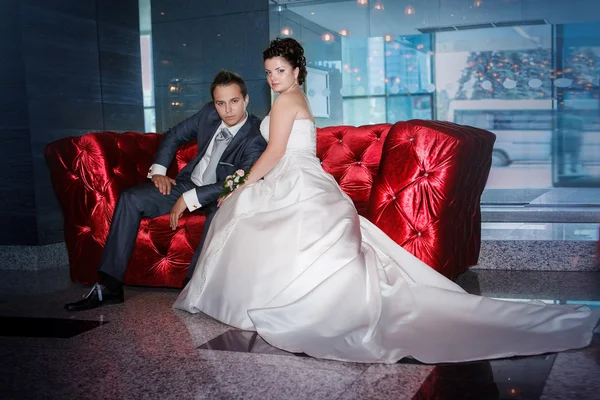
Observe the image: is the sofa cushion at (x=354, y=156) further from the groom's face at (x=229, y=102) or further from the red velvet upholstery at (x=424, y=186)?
the groom's face at (x=229, y=102)

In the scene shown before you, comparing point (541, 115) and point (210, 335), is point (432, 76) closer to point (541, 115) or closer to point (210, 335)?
point (541, 115)

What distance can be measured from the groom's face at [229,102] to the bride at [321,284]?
33 cm

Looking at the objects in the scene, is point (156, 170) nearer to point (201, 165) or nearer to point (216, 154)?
point (201, 165)

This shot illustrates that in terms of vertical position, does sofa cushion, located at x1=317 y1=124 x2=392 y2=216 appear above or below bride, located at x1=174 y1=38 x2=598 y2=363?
above

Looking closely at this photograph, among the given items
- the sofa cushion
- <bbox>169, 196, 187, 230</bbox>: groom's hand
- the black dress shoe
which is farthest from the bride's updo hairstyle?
the black dress shoe

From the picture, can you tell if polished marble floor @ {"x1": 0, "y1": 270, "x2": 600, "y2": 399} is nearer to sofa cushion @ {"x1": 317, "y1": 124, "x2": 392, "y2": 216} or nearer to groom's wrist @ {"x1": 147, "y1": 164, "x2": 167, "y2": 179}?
groom's wrist @ {"x1": 147, "y1": 164, "x2": 167, "y2": 179}

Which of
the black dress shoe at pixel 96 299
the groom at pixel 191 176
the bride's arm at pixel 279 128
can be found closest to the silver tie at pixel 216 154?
the groom at pixel 191 176

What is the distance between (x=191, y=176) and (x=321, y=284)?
1.45 m

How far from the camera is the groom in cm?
306

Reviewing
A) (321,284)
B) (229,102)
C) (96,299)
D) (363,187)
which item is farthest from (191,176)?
(321,284)

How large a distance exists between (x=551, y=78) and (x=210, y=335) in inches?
177

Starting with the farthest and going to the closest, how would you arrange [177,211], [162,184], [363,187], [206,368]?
1. [363,187]
2. [162,184]
3. [177,211]
4. [206,368]

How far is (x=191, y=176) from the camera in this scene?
3.50 m

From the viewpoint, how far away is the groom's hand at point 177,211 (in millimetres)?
3174
